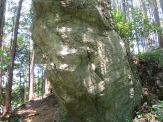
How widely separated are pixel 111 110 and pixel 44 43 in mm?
3077

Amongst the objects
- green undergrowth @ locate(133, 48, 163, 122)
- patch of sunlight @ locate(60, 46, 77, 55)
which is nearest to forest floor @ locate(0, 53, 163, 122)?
green undergrowth @ locate(133, 48, 163, 122)

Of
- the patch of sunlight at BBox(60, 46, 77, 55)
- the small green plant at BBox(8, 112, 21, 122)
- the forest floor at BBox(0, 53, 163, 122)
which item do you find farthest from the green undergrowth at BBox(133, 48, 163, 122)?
the small green plant at BBox(8, 112, 21, 122)

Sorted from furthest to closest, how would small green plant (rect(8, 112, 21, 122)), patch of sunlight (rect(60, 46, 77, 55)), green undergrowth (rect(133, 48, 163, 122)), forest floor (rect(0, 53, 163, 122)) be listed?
1. small green plant (rect(8, 112, 21, 122))
2. patch of sunlight (rect(60, 46, 77, 55))
3. green undergrowth (rect(133, 48, 163, 122))
4. forest floor (rect(0, 53, 163, 122))

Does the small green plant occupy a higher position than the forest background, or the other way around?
the forest background

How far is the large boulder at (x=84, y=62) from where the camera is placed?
5699mm

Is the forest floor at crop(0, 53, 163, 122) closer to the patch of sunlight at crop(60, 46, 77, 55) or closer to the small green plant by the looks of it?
the small green plant

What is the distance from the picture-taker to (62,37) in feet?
19.2

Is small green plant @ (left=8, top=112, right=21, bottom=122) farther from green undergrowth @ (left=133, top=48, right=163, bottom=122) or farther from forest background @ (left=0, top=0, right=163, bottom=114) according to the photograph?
green undergrowth @ (left=133, top=48, right=163, bottom=122)

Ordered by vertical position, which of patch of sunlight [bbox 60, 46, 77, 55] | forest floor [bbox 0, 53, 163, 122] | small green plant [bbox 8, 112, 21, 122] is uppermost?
patch of sunlight [bbox 60, 46, 77, 55]

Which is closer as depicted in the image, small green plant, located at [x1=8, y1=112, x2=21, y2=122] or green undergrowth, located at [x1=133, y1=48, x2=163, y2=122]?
green undergrowth, located at [x1=133, y1=48, x2=163, y2=122]

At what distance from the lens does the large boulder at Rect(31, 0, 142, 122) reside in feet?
18.7

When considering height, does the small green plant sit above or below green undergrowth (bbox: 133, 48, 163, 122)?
below

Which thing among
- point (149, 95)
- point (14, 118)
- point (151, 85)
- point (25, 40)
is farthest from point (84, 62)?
point (25, 40)

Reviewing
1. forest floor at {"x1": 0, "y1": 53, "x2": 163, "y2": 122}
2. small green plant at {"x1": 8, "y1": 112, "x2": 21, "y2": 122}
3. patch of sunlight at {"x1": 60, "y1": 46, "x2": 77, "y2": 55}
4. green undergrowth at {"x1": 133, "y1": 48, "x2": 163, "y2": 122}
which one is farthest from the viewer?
small green plant at {"x1": 8, "y1": 112, "x2": 21, "y2": 122}
